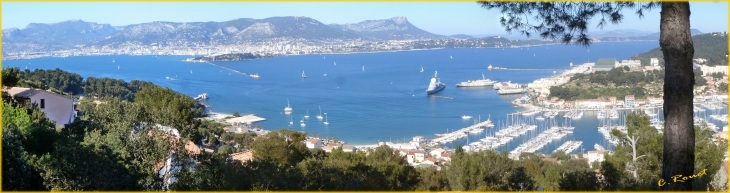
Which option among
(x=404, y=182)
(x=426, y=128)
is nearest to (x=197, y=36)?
(x=426, y=128)

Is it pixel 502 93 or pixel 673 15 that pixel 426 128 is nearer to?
pixel 502 93

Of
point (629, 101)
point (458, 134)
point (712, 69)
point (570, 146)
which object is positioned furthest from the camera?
point (712, 69)

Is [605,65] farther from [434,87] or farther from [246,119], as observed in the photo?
[246,119]

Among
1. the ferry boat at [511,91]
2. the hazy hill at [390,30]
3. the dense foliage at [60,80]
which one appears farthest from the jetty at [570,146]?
the hazy hill at [390,30]

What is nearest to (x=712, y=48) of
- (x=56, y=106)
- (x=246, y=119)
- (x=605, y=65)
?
(x=605, y=65)

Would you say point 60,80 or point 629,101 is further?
point 629,101

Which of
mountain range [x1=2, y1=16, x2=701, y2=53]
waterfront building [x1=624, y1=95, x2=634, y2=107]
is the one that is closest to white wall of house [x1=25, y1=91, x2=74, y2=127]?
waterfront building [x1=624, y1=95, x2=634, y2=107]

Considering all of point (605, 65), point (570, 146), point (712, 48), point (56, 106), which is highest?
point (712, 48)

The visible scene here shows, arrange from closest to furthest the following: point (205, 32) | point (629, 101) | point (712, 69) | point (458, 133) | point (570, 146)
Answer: point (570, 146) → point (458, 133) → point (629, 101) → point (712, 69) → point (205, 32)
